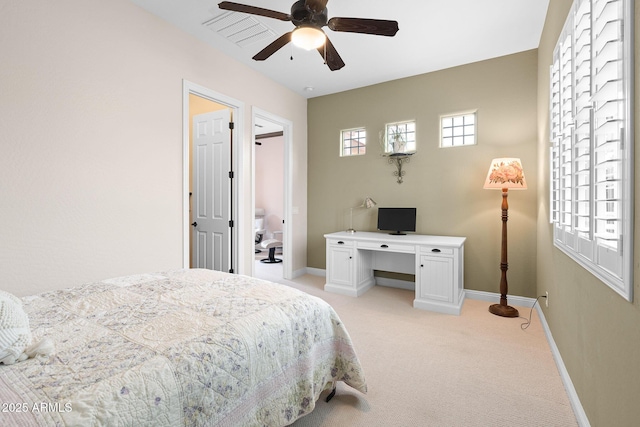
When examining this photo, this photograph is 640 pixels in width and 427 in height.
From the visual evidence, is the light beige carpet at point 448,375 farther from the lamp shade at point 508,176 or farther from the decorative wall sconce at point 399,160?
the decorative wall sconce at point 399,160

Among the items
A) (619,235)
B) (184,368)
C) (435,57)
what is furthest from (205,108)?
(619,235)

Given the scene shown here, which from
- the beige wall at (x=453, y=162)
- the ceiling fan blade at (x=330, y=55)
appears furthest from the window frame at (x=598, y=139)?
the beige wall at (x=453, y=162)

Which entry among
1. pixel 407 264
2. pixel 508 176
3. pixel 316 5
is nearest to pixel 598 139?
pixel 316 5

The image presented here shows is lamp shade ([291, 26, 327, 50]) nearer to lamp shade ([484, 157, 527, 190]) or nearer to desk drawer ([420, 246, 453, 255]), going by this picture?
lamp shade ([484, 157, 527, 190])

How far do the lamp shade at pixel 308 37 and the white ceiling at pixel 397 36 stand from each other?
866mm

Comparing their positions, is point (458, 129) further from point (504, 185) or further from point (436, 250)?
point (436, 250)

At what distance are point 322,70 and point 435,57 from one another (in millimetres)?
1378

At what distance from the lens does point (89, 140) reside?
2.41m

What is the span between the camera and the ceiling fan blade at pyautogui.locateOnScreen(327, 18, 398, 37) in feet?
6.49

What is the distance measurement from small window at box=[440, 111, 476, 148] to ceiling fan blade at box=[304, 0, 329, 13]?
2656 mm

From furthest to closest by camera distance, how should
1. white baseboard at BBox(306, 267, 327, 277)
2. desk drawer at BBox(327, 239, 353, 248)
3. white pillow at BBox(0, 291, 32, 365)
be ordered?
white baseboard at BBox(306, 267, 327, 277)
desk drawer at BBox(327, 239, 353, 248)
white pillow at BBox(0, 291, 32, 365)

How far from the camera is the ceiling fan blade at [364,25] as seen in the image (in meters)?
1.98

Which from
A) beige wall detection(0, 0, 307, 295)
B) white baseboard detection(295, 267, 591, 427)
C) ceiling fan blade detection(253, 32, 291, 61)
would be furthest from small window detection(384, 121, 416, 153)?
beige wall detection(0, 0, 307, 295)

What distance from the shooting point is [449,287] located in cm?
334
